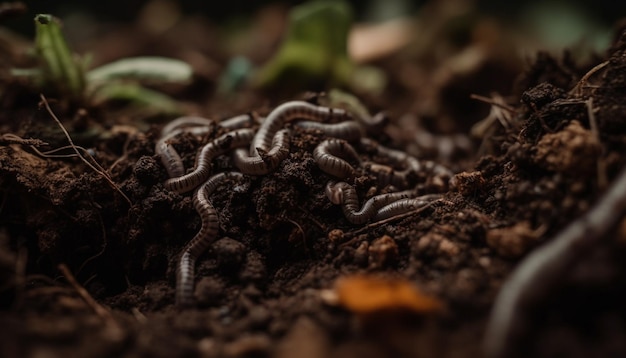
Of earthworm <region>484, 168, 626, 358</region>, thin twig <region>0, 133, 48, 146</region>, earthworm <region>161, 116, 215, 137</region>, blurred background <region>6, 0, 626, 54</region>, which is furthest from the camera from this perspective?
blurred background <region>6, 0, 626, 54</region>

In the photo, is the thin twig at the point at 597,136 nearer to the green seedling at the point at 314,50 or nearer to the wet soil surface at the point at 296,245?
the wet soil surface at the point at 296,245

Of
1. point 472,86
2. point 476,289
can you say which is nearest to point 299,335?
point 476,289

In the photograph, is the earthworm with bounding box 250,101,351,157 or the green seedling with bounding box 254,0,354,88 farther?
the green seedling with bounding box 254,0,354,88

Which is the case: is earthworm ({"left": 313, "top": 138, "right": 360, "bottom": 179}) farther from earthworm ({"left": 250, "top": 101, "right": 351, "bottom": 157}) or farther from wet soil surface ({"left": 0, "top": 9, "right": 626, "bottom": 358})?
earthworm ({"left": 250, "top": 101, "right": 351, "bottom": 157})

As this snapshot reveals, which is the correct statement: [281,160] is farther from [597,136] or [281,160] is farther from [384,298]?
[597,136]

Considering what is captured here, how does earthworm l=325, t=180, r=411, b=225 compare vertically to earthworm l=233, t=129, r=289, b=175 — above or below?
below

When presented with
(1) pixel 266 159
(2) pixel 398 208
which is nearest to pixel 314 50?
(1) pixel 266 159

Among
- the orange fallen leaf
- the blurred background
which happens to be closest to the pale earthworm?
the orange fallen leaf
